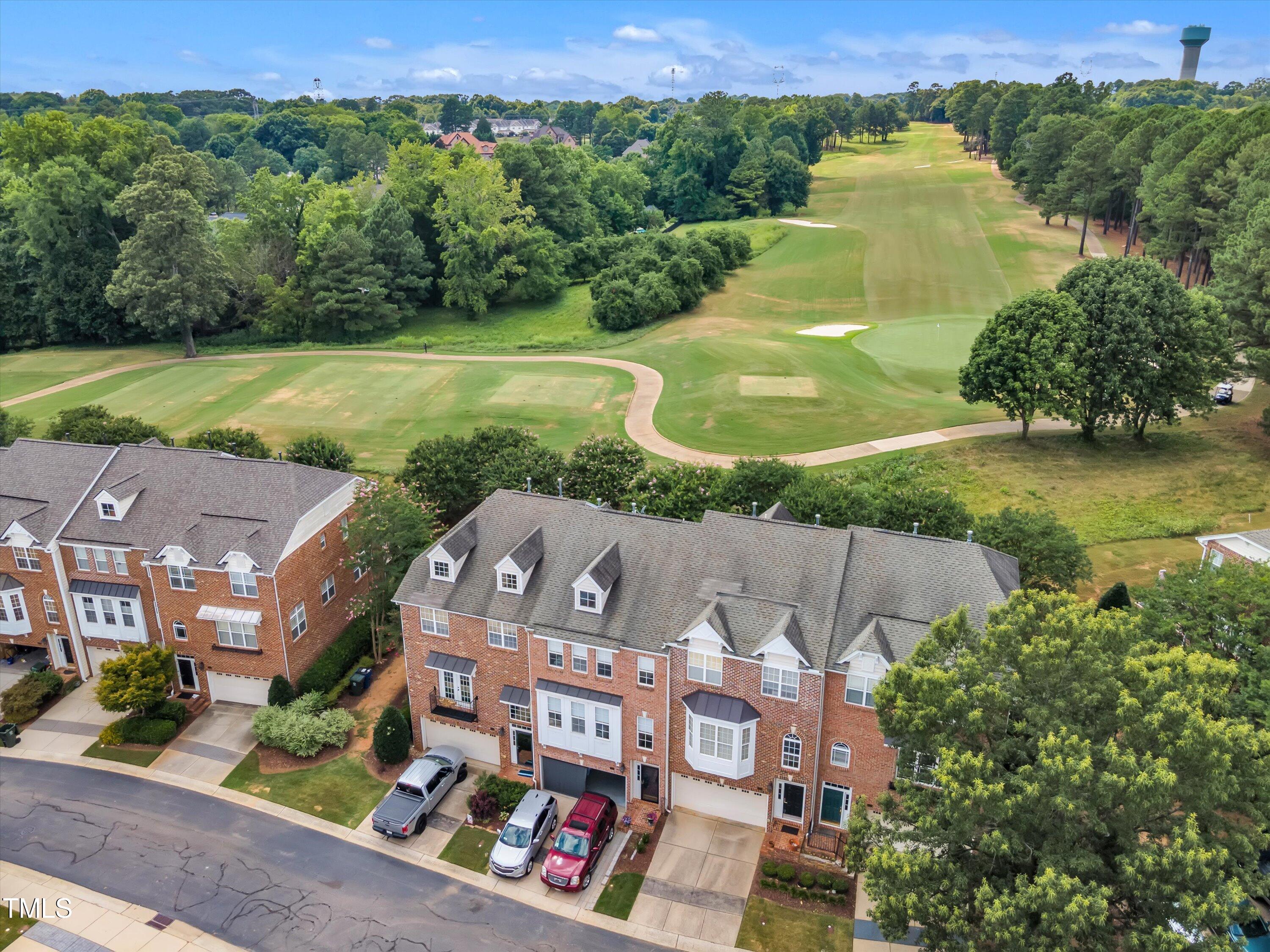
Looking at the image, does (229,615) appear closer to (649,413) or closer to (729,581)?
(729,581)

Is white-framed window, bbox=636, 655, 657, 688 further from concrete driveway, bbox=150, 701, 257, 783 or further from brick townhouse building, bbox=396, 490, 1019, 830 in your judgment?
concrete driveway, bbox=150, 701, 257, 783

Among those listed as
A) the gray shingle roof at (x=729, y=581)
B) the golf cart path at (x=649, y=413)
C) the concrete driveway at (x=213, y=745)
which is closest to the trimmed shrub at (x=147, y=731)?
the concrete driveway at (x=213, y=745)

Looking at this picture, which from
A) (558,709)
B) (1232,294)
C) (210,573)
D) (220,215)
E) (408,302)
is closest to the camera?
(558,709)

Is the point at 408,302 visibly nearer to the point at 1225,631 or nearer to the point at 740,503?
the point at 740,503

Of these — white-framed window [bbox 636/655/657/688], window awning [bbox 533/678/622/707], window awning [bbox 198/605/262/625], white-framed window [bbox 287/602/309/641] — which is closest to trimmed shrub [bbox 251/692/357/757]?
white-framed window [bbox 287/602/309/641]

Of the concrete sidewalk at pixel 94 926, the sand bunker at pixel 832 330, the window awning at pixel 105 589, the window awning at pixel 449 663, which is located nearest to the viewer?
the concrete sidewalk at pixel 94 926

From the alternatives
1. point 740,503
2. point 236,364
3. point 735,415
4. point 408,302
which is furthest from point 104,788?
point 408,302

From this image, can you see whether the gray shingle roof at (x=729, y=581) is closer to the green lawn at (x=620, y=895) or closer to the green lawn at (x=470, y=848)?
the green lawn at (x=470, y=848)
